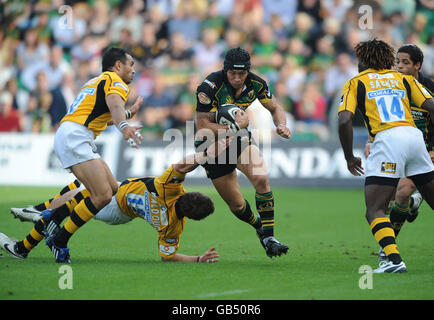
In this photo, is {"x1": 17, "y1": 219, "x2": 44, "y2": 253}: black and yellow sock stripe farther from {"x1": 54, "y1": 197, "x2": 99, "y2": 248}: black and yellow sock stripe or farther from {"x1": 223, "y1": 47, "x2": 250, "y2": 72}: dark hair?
{"x1": 223, "y1": 47, "x2": 250, "y2": 72}: dark hair

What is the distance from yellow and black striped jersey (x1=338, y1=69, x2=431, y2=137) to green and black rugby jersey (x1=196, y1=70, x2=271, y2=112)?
1.64m

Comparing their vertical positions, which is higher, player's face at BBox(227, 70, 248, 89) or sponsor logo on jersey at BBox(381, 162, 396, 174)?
player's face at BBox(227, 70, 248, 89)

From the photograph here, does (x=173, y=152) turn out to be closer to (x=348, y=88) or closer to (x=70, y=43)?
(x=70, y=43)

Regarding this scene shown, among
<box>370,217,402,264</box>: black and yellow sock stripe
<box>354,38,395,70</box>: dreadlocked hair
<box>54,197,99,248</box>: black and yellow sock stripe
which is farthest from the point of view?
<box>54,197,99,248</box>: black and yellow sock stripe

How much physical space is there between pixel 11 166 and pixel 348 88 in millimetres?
13258

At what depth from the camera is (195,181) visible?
60.4 feet

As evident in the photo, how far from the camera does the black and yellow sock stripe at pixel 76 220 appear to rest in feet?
26.2

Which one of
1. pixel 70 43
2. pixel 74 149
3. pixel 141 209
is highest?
pixel 70 43

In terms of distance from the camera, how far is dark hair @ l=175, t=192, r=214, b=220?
820cm

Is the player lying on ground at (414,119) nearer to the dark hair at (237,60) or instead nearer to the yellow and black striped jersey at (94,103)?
the dark hair at (237,60)

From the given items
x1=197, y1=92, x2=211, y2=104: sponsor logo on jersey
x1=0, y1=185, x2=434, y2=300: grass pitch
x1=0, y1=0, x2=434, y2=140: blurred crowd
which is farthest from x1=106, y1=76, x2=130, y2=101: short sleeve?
x1=0, y1=0, x2=434, y2=140: blurred crowd

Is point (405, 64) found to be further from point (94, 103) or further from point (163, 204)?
point (94, 103)

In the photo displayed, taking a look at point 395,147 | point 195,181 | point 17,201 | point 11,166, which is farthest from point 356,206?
point 11,166
